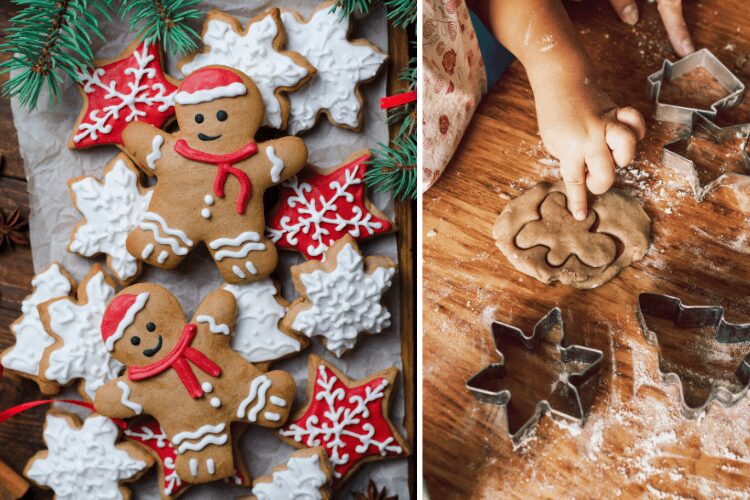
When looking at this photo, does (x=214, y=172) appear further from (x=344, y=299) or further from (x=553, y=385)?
(x=553, y=385)

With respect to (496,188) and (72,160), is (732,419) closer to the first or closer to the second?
(496,188)

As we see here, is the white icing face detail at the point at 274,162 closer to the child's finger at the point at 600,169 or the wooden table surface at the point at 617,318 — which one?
the wooden table surface at the point at 617,318

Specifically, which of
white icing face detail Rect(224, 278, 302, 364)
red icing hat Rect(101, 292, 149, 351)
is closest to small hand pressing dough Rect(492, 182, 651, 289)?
white icing face detail Rect(224, 278, 302, 364)

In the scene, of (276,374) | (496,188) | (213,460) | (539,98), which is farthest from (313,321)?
(539,98)

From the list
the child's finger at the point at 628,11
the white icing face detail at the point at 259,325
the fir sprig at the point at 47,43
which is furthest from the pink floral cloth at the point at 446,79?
the fir sprig at the point at 47,43

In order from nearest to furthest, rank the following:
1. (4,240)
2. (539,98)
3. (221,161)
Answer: (539,98), (221,161), (4,240)

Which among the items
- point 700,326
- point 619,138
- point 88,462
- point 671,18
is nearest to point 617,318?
point 700,326
